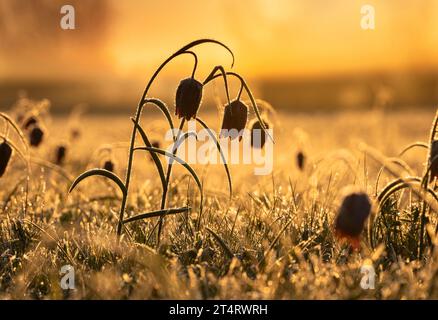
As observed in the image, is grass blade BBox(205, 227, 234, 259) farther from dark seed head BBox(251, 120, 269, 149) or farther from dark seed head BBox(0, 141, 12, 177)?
dark seed head BBox(0, 141, 12, 177)

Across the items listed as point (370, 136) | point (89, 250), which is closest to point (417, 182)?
point (89, 250)

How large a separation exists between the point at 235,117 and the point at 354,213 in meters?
0.99

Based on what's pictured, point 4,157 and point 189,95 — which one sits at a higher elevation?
point 189,95

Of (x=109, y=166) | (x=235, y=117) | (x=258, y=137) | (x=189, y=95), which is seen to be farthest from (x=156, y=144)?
(x=189, y=95)

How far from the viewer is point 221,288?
292cm

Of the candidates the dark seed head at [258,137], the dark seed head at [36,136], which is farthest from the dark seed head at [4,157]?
the dark seed head at [36,136]

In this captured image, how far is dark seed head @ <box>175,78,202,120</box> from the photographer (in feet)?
11.3

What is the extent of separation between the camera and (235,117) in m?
3.63

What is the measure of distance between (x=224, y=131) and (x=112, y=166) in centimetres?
115

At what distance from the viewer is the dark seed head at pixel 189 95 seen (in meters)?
3.45

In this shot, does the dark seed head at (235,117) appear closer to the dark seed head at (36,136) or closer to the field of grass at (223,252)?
the field of grass at (223,252)

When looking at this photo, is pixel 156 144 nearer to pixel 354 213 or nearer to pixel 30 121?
pixel 30 121
